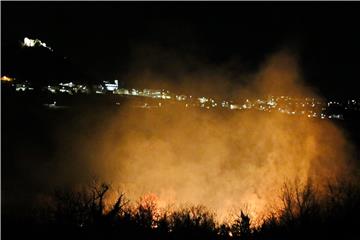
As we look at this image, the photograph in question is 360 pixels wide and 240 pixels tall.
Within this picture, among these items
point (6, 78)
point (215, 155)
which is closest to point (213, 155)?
point (215, 155)

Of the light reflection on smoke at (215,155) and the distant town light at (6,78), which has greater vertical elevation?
the distant town light at (6,78)

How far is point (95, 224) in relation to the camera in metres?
20.3

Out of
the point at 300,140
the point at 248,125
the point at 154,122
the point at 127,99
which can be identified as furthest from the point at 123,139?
the point at 300,140

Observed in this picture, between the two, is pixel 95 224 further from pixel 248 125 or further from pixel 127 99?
pixel 248 125

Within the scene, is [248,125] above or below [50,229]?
above

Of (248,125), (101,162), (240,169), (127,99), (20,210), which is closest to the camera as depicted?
(20,210)

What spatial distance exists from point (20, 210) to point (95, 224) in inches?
689

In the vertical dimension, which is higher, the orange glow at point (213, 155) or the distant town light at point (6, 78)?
the distant town light at point (6, 78)

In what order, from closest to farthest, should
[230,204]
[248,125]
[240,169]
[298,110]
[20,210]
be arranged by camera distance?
[20,210]
[230,204]
[240,169]
[248,125]
[298,110]

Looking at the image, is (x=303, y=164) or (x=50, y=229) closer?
(x=50, y=229)

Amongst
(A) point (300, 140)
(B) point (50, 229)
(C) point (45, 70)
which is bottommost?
(B) point (50, 229)

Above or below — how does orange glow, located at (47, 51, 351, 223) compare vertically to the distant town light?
below

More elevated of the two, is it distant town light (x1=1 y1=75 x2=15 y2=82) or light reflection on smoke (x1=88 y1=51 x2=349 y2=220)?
distant town light (x1=1 y1=75 x2=15 y2=82)

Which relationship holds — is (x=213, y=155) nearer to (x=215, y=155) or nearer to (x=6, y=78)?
(x=215, y=155)
